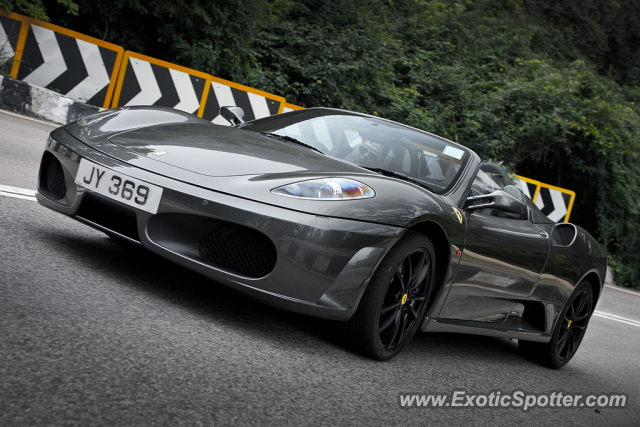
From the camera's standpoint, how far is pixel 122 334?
2549 millimetres

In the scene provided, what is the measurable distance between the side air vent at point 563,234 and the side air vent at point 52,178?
3.09 m

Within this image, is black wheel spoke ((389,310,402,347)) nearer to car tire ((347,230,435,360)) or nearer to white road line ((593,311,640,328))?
car tire ((347,230,435,360))

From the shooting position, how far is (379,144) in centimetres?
388

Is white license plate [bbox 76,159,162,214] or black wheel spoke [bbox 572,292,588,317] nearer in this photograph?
white license plate [bbox 76,159,162,214]

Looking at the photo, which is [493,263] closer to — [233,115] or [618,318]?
[233,115]

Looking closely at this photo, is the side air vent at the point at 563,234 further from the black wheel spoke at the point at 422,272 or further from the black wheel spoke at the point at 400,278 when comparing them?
the black wheel spoke at the point at 400,278

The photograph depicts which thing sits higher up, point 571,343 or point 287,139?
point 287,139

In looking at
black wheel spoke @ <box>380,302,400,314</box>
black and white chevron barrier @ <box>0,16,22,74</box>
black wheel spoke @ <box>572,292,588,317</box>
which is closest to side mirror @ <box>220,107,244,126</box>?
black wheel spoke @ <box>380,302,400,314</box>

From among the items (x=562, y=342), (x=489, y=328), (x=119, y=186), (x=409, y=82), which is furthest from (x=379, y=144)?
(x=409, y=82)

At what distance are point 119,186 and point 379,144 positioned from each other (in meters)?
1.55

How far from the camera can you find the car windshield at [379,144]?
3.74 m

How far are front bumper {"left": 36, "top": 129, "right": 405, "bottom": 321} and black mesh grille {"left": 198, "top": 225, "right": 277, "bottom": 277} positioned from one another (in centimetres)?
3

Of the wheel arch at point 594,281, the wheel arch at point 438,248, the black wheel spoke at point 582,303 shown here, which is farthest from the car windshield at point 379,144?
the black wheel spoke at point 582,303

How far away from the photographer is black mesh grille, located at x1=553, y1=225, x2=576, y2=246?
15.1ft
